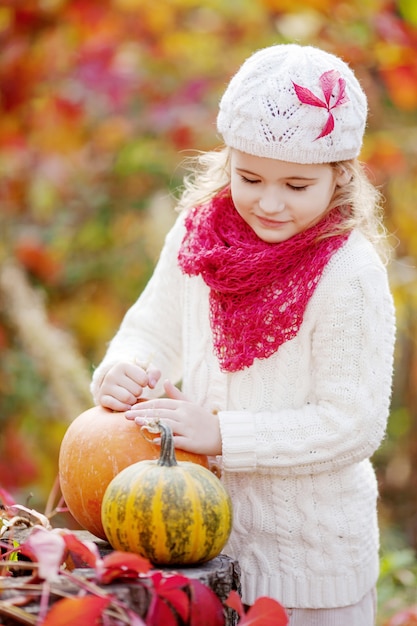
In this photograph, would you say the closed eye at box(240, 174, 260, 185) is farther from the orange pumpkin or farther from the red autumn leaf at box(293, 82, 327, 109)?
the orange pumpkin

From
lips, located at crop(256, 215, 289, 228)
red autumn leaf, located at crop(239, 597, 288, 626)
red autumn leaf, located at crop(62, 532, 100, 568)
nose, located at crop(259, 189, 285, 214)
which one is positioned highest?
nose, located at crop(259, 189, 285, 214)

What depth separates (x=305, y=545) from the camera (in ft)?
7.56

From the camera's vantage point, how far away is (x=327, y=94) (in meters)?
2.15

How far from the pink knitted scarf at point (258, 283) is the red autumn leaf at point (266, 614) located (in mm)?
677

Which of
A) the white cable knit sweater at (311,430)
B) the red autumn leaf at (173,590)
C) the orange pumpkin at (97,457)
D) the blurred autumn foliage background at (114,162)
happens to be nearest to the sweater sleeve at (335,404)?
the white cable knit sweater at (311,430)

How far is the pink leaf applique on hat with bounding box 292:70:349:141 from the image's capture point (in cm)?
214

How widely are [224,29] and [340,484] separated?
11.7 ft

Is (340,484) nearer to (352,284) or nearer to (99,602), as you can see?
(352,284)

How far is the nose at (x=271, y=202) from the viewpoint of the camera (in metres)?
2.21

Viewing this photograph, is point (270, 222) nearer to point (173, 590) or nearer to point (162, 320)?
point (162, 320)

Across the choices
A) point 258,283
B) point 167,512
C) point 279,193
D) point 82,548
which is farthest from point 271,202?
point 82,548

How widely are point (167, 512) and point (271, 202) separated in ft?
2.45

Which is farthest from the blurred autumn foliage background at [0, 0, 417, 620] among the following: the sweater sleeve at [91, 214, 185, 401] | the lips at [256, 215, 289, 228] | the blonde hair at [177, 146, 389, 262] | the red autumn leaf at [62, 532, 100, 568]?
the red autumn leaf at [62, 532, 100, 568]

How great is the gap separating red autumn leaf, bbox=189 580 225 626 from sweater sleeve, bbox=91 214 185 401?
816 mm
